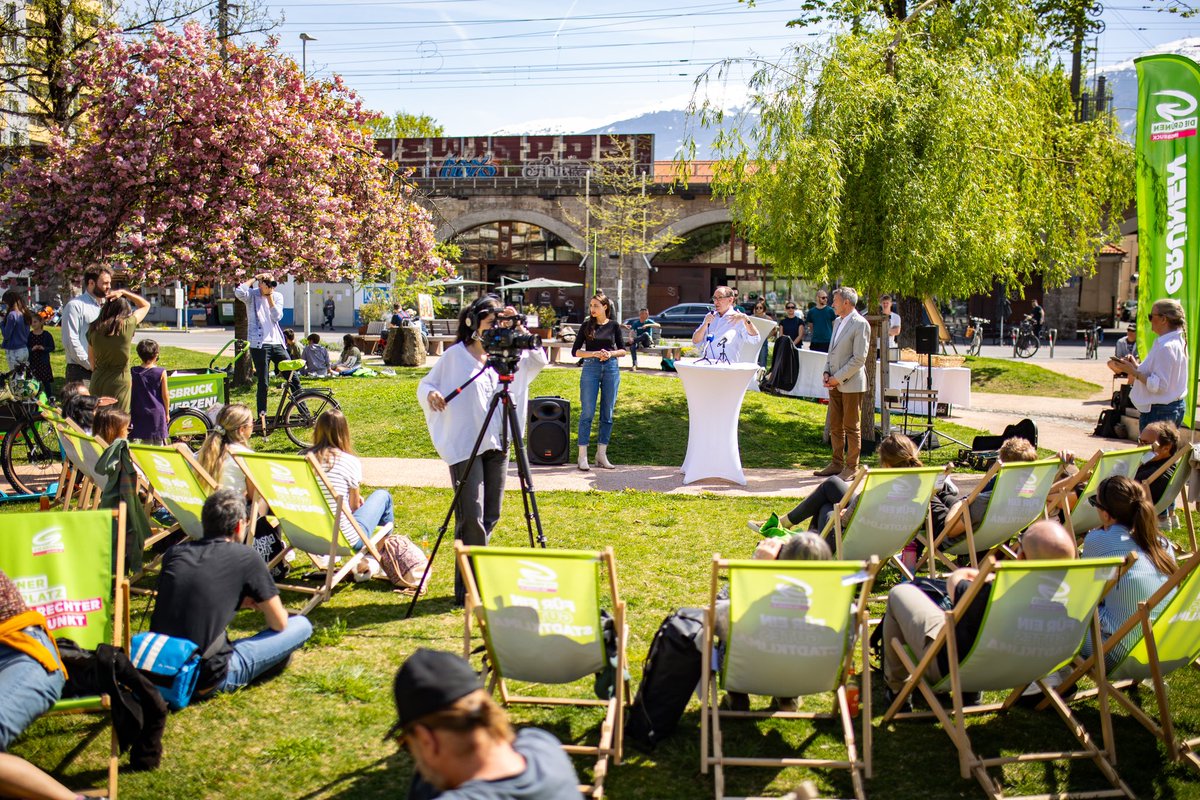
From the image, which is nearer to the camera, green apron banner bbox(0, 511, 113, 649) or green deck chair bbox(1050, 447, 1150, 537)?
green apron banner bbox(0, 511, 113, 649)

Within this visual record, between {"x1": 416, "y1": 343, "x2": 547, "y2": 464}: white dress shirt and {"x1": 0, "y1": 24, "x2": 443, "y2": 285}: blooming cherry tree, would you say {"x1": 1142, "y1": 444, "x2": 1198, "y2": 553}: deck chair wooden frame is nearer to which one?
{"x1": 416, "y1": 343, "x2": 547, "y2": 464}: white dress shirt

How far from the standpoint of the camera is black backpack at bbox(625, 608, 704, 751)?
13.8 ft

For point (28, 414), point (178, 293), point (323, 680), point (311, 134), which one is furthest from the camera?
point (178, 293)

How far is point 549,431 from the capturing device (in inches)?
406

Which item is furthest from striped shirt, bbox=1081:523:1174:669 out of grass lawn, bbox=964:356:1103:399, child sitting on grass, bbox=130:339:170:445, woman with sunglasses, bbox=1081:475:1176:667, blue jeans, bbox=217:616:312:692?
grass lawn, bbox=964:356:1103:399

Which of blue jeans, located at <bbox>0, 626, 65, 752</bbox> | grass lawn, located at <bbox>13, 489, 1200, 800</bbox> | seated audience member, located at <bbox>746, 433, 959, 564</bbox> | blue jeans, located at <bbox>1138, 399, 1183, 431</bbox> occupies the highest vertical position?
blue jeans, located at <bbox>1138, 399, 1183, 431</bbox>

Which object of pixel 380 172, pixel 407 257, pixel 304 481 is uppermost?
pixel 380 172

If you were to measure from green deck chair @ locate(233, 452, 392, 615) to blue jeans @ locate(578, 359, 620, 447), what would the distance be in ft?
13.8

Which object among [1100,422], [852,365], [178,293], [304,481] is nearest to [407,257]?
[852,365]

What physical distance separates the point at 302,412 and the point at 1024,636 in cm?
910

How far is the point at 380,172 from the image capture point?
16.5 m

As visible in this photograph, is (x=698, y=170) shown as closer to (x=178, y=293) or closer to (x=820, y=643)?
(x=178, y=293)

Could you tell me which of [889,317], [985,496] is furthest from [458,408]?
[889,317]

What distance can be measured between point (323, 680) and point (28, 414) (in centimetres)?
598
